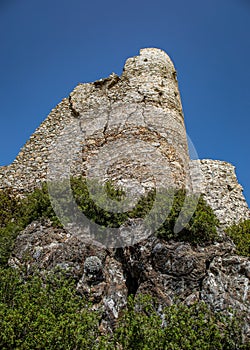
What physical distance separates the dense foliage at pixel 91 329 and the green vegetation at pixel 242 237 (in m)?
2.25

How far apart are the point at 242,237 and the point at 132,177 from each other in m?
2.71

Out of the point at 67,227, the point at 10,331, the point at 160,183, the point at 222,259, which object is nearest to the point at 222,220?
the point at 160,183

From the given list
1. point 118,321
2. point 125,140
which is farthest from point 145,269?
point 125,140

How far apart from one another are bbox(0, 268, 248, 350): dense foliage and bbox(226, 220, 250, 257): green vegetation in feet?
7.38

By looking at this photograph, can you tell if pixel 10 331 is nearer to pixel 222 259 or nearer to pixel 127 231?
pixel 127 231

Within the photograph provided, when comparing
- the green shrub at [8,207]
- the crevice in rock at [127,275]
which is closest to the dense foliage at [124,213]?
the crevice in rock at [127,275]

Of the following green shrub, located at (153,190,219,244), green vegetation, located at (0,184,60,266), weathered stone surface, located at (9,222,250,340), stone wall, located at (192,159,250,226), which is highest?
stone wall, located at (192,159,250,226)

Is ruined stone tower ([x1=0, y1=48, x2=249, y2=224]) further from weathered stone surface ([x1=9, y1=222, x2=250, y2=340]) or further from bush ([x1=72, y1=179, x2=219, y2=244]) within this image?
weathered stone surface ([x1=9, y1=222, x2=250, y2=340])

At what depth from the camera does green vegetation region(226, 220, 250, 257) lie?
707 centimetres

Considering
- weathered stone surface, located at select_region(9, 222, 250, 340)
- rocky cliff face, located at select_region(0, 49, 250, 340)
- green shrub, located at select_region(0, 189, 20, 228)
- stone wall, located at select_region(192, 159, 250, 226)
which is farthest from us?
stone wall, located at select_region(192, 159, 250, 226)

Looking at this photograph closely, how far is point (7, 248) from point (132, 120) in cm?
481

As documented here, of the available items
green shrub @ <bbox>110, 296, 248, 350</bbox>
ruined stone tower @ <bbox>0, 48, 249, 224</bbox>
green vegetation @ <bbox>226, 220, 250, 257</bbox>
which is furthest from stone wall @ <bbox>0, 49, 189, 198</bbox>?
green shrub @ <bbox>110, 296, 248, 350</bbox>

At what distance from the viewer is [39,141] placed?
36.7 ft

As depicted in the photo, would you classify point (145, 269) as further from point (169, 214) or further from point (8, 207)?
point (8, 207)
